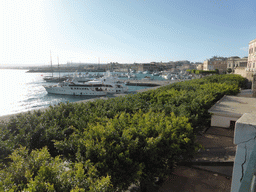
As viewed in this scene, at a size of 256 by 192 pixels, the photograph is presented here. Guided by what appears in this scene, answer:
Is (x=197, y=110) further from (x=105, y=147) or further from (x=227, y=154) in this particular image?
(x=105, y=147)

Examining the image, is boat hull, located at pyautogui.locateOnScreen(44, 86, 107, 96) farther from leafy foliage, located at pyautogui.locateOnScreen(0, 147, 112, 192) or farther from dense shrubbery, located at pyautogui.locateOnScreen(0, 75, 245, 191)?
leafy foliage, located at pyautogui.locateOnScreen(0, 147, 112, 192)

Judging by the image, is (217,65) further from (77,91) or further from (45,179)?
(45,179)

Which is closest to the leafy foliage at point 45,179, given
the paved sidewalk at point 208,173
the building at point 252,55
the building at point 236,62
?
→ the paved sidewalk at point 208,173

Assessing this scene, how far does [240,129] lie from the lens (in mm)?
2668

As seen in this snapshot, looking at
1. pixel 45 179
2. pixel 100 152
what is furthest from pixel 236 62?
pixel 45 179

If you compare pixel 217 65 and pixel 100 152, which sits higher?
pixel 217 65

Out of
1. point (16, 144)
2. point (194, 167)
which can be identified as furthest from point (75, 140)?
point (194, 167)

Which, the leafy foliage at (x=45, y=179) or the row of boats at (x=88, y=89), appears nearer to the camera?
the leafy foliage at (x=45, y=179)

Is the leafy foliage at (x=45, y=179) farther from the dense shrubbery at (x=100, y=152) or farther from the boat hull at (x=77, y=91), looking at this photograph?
the boat hull at (x=77, y=91)

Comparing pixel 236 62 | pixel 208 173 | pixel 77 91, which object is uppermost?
pixel 236 62

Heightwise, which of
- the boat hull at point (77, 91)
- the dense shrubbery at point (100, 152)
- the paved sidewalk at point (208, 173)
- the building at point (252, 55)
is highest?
the building at point (252, 55)

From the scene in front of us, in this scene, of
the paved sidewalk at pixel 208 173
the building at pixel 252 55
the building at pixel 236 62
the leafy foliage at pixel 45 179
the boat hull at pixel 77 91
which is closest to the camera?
the leafy foliage at pixel 45 179

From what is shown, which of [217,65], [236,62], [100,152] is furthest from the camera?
[217,65]

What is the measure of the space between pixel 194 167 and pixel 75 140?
4.14m
